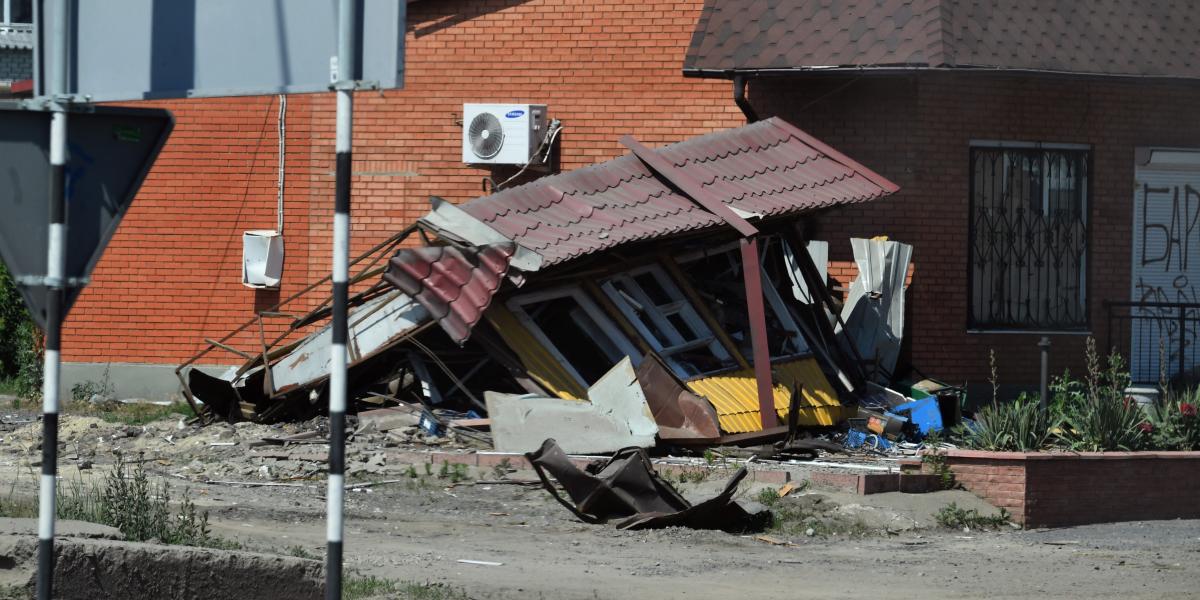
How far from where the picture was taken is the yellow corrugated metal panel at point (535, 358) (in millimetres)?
12266

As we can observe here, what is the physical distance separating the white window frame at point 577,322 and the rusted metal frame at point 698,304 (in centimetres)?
87

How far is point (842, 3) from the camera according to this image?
14.9 metres

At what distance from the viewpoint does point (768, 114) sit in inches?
595

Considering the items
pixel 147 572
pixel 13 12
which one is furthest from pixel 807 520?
pixel 13 12

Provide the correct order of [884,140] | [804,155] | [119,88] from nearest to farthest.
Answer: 1. [119,88]
2. [804,155]
3. [884,140]

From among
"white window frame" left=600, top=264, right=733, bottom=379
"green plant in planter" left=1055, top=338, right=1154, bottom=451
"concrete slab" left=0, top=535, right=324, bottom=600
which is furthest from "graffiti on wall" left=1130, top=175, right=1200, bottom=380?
"concrete slab" left=0, top=535, right=324, bottom=600

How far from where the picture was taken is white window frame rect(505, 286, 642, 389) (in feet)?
40.5

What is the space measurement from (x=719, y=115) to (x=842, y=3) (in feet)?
5.92

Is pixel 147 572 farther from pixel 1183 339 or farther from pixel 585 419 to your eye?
pixel 1183 339

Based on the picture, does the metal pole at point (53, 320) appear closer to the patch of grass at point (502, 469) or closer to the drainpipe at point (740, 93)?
the patch of grass at point (502, 469)

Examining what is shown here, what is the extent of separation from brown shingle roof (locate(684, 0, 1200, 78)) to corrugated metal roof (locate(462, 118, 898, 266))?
0.87 m

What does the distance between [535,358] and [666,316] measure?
1.43 metres

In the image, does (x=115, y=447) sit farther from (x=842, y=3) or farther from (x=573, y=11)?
(x=842, y=3)

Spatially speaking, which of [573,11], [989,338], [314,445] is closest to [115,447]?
[314,445]
